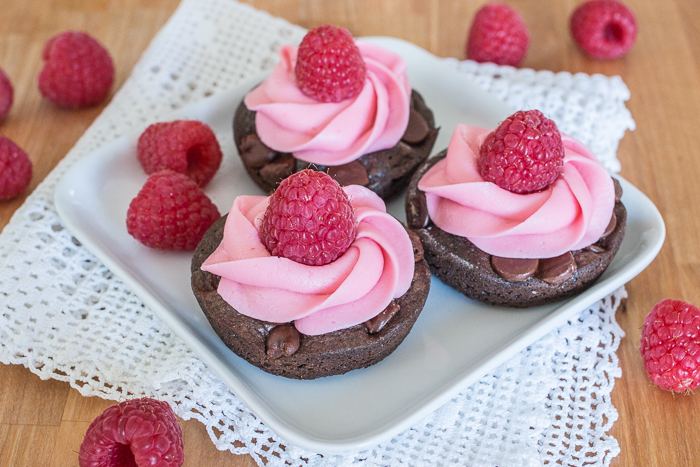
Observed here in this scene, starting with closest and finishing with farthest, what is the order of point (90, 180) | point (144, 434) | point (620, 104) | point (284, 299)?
point (144, 434) → point (284, 299) → point (90, 180) → point (620, 104)

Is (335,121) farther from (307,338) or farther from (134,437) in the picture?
(134,437)

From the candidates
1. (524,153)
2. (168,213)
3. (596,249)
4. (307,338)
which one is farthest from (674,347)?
(168,213)


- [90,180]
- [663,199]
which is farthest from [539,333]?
[90,180]

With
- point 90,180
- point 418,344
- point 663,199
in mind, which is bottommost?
point 90,180

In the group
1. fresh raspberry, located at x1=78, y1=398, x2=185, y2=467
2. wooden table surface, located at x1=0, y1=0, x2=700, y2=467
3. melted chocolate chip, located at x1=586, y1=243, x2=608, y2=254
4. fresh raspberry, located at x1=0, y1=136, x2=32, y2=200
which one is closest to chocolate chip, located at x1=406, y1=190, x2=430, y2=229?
melted chocolate chip, located at x1=586, y1=243, x2=608, y2=254

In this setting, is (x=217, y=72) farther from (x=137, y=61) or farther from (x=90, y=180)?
(x=90, y=180)

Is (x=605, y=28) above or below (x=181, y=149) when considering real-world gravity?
above

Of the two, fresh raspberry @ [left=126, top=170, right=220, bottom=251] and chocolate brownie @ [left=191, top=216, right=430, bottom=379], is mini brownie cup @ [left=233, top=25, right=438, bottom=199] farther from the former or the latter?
chocolate brownie @ [left=191, top=216, right=430, bottom=379]
